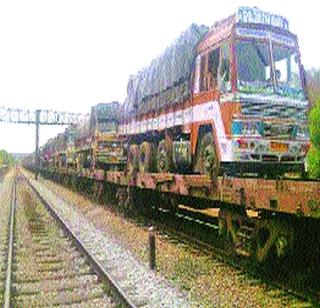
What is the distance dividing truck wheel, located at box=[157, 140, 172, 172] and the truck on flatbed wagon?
1.00 metres

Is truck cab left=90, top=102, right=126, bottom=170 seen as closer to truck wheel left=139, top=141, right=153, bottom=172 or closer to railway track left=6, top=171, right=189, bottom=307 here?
truck wheel left=139, top=141, right=153, bottom=172

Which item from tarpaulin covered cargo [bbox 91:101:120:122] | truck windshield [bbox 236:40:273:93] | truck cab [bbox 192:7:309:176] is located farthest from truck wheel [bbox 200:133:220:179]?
tarpaulin covered cargo [bbox 91:101:120:122]

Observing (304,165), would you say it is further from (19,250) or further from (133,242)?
(19,250)

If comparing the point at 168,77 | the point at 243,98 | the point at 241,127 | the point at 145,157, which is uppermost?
the point at 168,77

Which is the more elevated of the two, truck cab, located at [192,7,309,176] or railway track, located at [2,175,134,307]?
truck cab, located at [192,7,309,176]

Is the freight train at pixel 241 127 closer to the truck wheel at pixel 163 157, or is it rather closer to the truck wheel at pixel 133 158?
the truck wheel at pixel 163 157

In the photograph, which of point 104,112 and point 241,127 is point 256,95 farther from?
point 104,112

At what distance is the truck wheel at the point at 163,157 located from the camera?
41.9 feet

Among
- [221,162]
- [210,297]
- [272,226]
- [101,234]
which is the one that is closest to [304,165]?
[221,162]

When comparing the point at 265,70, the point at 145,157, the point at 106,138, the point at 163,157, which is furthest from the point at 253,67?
the point at 106,138

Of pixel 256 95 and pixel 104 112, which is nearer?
pixel 256 95

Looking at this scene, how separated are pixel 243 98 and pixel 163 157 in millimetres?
4630

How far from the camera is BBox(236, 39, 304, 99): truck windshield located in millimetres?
9156

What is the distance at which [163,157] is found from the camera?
43.3 ft
